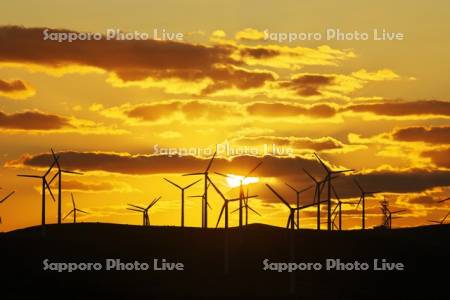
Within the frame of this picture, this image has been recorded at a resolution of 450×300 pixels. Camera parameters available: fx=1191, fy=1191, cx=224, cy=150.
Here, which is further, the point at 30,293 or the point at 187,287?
the point at 187,287

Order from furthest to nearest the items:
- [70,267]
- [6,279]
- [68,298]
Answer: [70,267]
[6,279]
[68,298]

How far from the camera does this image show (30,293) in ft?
571

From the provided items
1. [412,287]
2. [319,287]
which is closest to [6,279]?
[319,287]

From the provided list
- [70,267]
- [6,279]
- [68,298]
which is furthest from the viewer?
[70,267]

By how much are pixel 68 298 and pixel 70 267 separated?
93.1 feet

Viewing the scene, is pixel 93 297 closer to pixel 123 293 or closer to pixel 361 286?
pixel 123 293

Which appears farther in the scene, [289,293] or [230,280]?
[230,280]

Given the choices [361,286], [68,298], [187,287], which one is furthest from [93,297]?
[361,286]

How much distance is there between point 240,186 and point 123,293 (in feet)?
100

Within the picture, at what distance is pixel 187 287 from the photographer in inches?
7293

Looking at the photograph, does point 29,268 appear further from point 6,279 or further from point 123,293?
point 123,293

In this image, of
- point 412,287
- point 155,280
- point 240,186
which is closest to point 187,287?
point 155,280

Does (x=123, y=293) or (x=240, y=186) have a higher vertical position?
(x=240, y=186)

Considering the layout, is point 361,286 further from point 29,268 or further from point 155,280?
point 29,268
